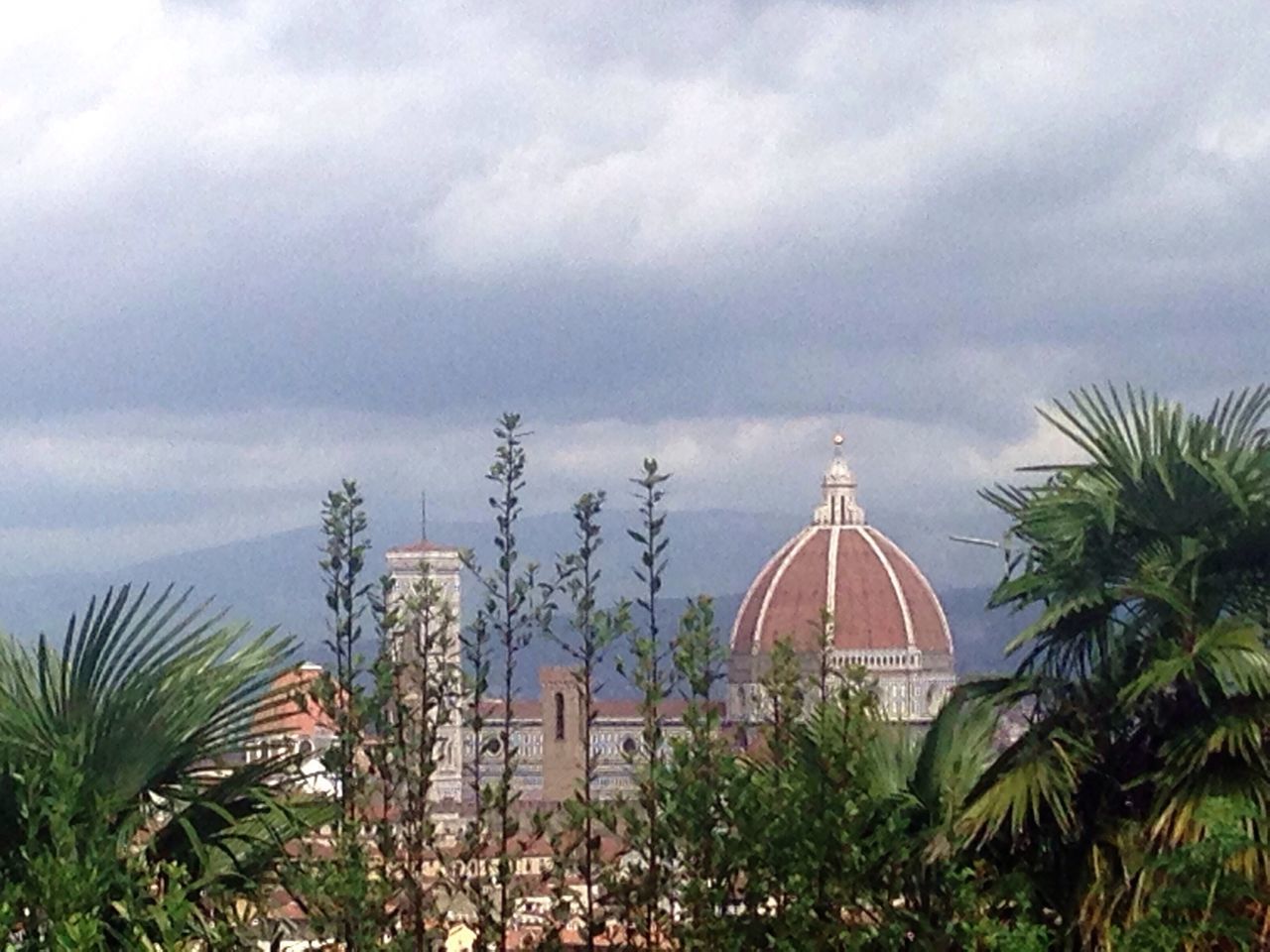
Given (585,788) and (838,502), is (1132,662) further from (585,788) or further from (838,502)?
(838,502)

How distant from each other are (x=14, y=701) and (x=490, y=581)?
2699 mm

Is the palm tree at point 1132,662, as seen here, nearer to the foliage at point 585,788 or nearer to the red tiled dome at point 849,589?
the foliage at point 585,788

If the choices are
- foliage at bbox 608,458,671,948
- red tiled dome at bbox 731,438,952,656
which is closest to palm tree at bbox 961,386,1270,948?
foliage at bbox 608,458,671,948

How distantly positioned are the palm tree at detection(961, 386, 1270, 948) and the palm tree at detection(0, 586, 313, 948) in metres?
2.20

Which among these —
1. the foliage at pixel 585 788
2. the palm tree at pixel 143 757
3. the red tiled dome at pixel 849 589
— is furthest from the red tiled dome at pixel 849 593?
the palm tree at pixel 143 757

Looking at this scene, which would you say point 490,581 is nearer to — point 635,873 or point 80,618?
point 635,873

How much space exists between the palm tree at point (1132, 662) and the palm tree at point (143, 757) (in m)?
2.20

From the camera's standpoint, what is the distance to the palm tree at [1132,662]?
22.5ft

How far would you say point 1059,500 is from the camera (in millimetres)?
7438

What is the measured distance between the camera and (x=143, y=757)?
6766 mm

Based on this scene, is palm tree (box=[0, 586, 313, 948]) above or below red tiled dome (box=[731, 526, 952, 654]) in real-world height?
below

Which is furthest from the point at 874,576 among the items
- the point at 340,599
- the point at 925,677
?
the point at 340,599

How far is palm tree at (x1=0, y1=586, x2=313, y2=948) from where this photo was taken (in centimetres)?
658

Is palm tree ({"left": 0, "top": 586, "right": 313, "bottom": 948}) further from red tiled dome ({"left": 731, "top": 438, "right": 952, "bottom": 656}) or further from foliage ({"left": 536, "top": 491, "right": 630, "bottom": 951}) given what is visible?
red tiled dome ({"left": 731, "top": 438, "right": 952, "bottom": 656})
